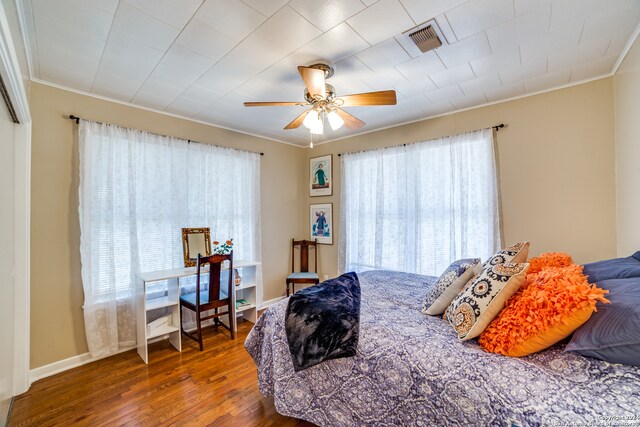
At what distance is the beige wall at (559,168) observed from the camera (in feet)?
7.89

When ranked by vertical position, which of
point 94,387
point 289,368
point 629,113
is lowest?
point 94,387

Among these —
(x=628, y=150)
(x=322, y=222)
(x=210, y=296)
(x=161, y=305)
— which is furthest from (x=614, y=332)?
(x=322, y=222)

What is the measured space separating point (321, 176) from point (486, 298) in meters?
3.37

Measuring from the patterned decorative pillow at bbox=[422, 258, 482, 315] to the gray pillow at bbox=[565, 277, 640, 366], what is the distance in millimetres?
674

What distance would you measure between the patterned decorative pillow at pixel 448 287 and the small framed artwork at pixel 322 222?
253 cm

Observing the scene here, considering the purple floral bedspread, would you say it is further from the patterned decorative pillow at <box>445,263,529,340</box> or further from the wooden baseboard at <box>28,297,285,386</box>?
the wooden baseboard at <box>28,297,285,386</box>

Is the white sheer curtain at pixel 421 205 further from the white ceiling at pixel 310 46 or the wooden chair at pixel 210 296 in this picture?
the wooden chair at pixel 210 296

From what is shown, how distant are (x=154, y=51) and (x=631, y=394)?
3.15 meters

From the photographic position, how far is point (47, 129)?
97.7 inches

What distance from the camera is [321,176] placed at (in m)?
4.55

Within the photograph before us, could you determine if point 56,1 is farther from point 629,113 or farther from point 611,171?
point 611,171

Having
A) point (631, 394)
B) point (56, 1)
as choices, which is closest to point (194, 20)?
point (56, 1)

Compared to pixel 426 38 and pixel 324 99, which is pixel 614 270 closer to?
pixel 426 38

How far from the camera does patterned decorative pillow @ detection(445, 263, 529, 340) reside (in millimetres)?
1429
